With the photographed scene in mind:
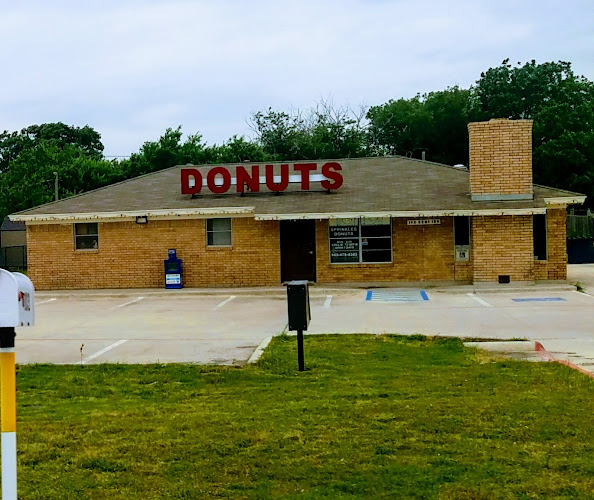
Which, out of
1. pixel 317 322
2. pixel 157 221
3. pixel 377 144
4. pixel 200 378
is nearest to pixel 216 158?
pixel 377 144

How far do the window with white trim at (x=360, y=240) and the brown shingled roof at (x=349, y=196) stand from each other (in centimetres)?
67

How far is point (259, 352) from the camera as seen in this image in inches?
445

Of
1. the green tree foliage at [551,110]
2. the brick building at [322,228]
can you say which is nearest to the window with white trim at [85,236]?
the brick building at [322,228]

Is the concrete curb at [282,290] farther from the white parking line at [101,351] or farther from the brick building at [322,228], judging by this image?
the white parking line at [101,351]

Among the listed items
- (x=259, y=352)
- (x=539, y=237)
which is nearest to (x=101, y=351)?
(x=259, y=352)

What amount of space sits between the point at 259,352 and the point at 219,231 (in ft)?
43.6

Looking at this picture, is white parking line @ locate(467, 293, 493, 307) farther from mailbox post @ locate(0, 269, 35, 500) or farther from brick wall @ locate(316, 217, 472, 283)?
mailbox post @ locate(0, 269, 35, 500)

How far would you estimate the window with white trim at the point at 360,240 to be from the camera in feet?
77.5

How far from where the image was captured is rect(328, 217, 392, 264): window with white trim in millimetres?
23625

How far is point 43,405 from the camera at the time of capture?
7895 mm

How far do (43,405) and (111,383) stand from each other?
1283 millimetres

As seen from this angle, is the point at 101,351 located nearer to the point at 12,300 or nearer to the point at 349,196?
the point at 12,300

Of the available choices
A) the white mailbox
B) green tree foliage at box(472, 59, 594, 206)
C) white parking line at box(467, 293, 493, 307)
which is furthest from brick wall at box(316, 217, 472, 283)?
green tree foliage at box(472, 59, 594, 206)

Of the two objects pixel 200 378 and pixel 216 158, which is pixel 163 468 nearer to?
pixel 200 378
